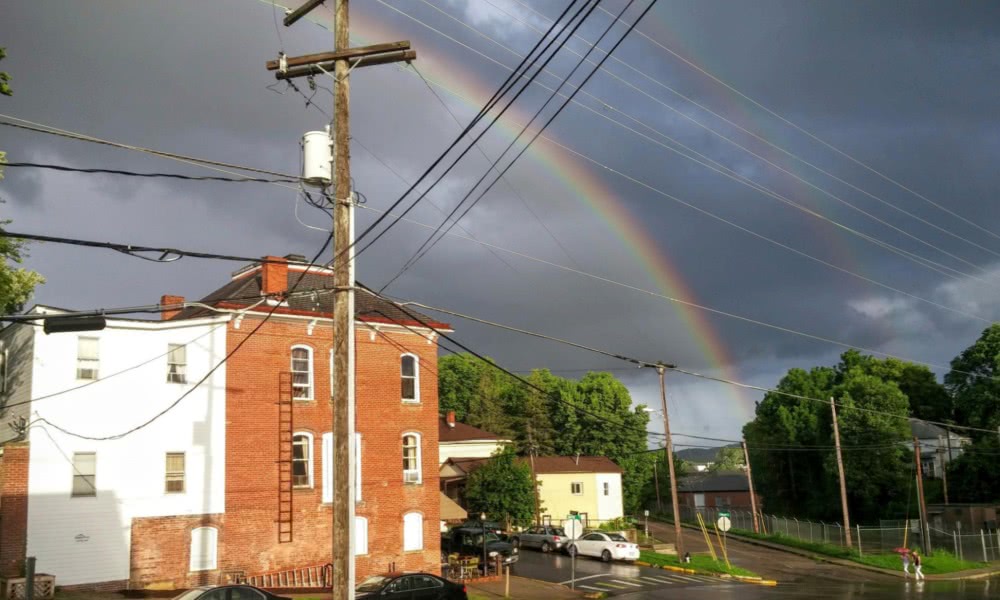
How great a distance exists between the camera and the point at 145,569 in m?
30.7

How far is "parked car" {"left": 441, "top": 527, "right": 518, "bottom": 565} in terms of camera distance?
4166cm

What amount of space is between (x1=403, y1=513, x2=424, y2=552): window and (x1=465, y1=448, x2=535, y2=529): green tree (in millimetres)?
15995

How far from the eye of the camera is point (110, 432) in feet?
101

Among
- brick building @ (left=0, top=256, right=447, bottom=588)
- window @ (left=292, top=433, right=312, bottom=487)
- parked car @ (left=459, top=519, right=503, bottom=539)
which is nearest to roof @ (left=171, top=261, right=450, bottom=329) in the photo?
brick building @ (left=0, top=256, right=447, bottom=588)

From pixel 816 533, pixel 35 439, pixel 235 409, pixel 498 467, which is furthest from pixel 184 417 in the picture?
pixel 816 533

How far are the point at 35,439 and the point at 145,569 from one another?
604 centimetres

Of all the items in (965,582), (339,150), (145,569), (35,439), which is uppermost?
(339,150)

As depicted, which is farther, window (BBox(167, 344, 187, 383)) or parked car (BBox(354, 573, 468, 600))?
window (BBox(167, 344, 187, 383))

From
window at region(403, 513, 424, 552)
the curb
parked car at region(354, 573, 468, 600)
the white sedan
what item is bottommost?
the curb

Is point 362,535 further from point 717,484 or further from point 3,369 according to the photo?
point 717,484

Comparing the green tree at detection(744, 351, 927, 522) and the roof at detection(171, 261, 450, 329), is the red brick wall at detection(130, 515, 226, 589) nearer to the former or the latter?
the roof at detection(171, 261, 450, 329)

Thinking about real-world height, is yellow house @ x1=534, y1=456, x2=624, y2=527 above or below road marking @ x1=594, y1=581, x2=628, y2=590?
above

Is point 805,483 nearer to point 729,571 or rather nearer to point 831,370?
point 831,370

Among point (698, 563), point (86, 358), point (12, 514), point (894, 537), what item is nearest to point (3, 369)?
point (86, 358)
